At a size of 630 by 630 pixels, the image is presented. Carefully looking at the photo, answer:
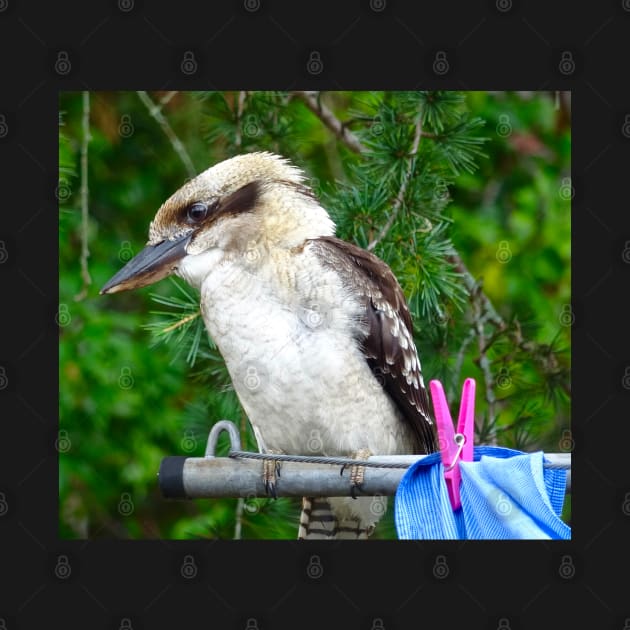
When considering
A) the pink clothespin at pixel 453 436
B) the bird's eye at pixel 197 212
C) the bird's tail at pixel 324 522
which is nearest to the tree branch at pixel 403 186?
the bird's eye at pixel 197 212

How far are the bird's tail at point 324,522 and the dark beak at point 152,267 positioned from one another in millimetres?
607

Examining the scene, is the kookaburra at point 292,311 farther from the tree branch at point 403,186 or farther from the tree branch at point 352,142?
the tree branch at point 352,142

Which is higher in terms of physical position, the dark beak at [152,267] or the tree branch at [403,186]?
the tree branch at [403,186]

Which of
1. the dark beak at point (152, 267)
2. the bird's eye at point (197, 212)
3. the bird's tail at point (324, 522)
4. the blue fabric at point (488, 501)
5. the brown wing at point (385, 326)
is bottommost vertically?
the bird's tail at point (324, 522)

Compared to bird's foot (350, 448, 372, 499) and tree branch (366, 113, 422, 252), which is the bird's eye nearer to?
tree branch (366, 113, 422, 252)

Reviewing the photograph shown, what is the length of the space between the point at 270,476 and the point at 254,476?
3 centimetres

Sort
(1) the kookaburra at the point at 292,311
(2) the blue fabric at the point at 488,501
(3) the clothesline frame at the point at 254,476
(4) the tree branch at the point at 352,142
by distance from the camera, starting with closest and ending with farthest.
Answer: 1. (2) the blue fabric at the point at 488,501
2. (3) the clothesline frame at the point at 254,476
3. (1) the kookaburra at the point at 292,311
4. (4) the tree branch at the point at 352,142

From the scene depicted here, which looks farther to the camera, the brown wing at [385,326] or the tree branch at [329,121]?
the tree branch at [329,121]

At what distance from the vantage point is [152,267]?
2.35 m

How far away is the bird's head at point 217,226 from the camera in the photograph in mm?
2344

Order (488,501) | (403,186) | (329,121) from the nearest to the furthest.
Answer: (488,501), (403,186), (329,121)

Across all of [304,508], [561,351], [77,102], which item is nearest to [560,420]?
[561,351]

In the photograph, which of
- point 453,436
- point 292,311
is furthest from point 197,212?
point 453,436

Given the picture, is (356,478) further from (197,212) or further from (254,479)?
(197,212)
